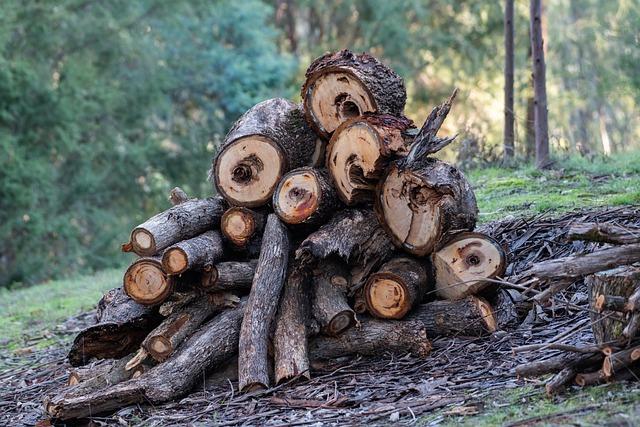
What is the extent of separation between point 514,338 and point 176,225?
8.28 ft

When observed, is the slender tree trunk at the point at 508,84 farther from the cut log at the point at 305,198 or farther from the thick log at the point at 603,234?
the thick log at the point at 603,234

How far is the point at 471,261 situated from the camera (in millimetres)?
6512

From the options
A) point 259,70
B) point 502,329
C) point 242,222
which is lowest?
point 502,329

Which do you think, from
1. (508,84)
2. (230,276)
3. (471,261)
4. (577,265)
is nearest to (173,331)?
(230,276)

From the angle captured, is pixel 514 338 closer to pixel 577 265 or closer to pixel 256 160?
pixel 577 265

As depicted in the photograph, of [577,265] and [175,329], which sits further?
[175,329]

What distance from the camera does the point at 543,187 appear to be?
10.5 meters

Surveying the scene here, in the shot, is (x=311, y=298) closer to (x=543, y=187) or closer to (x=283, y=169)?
(x=283, y=169)

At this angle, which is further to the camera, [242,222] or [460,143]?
[460,143]

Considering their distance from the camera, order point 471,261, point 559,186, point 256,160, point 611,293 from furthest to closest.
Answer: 1. point 559,186
2. point 256,160
3. point 471,261
4. point 611,293

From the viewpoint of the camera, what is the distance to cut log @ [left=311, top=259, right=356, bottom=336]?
636cm

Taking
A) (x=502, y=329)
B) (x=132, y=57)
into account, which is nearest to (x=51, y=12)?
(x=132, y=57)

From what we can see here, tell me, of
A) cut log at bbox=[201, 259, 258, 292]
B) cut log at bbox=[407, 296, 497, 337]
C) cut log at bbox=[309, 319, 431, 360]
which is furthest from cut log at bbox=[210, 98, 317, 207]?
cut log at bbox=[407, 296, 497, 337]

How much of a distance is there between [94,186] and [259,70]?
4867mm
